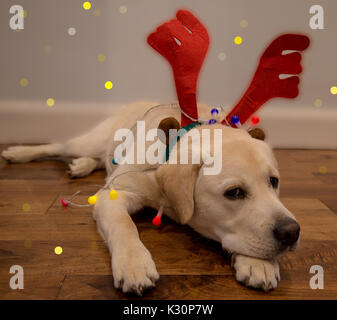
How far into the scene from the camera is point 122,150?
1.91 metres

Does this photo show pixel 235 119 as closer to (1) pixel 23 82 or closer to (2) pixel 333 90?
(2) pixel 333 90

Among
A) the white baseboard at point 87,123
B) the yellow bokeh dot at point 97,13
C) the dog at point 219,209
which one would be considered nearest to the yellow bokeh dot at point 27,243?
the dog at point 219,209

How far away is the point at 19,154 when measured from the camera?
2.34 meters

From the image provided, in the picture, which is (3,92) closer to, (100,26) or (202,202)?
(100,26)

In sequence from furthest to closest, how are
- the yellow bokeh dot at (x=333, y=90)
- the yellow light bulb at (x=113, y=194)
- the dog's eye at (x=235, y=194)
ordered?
the yellow bokeh dot at (x=333, y=90) < the yellow light bulb at (x=113, y=194) < the dog's eye at (x=235, y=194)

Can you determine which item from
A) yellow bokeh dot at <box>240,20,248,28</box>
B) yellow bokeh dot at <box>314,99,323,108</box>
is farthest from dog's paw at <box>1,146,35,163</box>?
yellow bokeh dot at <box>314,99,323,108</box>

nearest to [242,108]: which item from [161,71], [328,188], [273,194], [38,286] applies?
[273,194]

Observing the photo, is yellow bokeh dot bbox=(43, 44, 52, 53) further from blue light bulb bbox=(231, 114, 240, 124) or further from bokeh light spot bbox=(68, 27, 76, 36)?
blue light bulb bbox=(231, 114, 240, 124)

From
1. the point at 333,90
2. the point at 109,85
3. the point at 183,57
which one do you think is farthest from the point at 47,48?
the point at 333,90

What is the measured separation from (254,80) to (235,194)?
0.59 m

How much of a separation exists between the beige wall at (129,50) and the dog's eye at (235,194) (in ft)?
5.76

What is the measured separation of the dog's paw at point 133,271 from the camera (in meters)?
1.02

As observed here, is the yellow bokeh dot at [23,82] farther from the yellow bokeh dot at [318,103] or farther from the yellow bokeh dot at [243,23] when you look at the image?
the yellow bokeh dot at [318,103]

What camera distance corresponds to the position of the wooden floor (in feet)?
3.49
